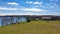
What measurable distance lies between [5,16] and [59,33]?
44345 mm

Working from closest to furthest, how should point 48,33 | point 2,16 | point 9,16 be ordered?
point 48,33, point 2,16, point 9,16

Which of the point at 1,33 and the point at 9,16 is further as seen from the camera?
the point at 9,16

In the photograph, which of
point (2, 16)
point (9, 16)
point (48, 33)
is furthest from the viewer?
point (9, 16)

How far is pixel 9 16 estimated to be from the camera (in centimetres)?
7131

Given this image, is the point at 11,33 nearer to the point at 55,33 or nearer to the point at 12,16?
the point at 55,33

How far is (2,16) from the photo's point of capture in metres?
66.8

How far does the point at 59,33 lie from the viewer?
93.5 ft

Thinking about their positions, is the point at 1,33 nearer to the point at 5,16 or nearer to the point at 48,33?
the point at 48,33

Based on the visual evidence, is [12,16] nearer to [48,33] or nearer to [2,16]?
[2,16]

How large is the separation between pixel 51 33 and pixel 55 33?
30.1 inches

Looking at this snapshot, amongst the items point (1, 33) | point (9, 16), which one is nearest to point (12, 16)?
point (9, 16)

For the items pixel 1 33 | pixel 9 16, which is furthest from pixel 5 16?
pixel 1 33

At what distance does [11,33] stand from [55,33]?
26.7 feet

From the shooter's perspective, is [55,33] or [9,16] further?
[9,16]
